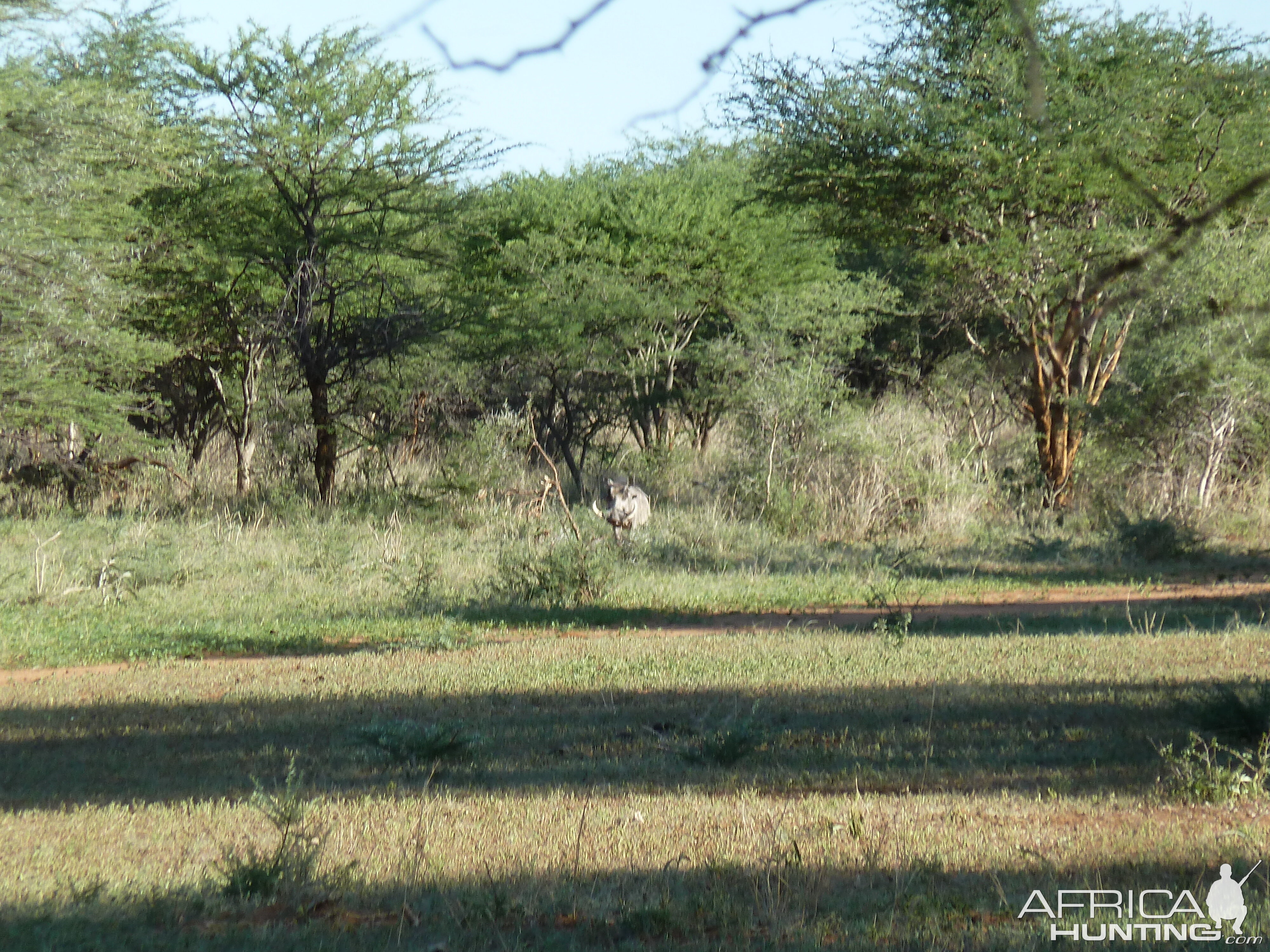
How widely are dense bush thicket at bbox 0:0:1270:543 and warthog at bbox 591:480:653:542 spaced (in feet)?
5.52

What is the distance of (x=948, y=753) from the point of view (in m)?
5.73

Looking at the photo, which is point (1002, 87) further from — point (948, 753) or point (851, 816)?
point (851, 816)

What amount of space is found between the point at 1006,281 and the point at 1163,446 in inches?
129

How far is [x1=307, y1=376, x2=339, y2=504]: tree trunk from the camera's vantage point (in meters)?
18.1

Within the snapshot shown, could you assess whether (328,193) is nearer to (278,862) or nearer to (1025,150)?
(1025,150)

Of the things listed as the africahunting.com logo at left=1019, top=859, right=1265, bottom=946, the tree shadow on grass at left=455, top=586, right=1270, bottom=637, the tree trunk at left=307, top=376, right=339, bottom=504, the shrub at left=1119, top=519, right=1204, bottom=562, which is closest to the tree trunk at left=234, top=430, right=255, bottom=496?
the tree trunk at left=307, top=376, right=339, bottom=504

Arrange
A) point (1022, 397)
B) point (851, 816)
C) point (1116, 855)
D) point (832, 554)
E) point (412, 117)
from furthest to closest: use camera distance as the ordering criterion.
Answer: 1. point (1022, 397)
2. point (412, 117)
3. point (832, 554)
4. point (851, 816)
5. point (1116, 855)

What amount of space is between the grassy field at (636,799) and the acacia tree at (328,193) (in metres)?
10.1

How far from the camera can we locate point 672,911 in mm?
3650

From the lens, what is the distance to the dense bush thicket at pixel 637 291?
603 inches

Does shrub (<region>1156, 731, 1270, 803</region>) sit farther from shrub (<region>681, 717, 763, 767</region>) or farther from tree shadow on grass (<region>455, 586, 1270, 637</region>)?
tree shadow on grass (<region>455, 586, 1270, 637</region>)

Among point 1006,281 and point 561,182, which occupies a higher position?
point 561,182

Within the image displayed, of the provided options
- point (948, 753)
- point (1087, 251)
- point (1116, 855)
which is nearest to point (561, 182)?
point (1087, 251)

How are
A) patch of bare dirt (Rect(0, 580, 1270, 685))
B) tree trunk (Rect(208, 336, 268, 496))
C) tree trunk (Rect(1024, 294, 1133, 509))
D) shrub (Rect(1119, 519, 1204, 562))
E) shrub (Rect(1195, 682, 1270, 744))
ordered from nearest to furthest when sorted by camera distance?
shrub (Rect(1195, 682, 1270, 744))
patch of bare dirt (Rect(0, 580, 1270, 685))
shrub (Rect(1119, 519, 1204, 562))
tree trunk (Rect(1024, 294, 1133, 509))
tree trunk (Rect(208, 336, 268, 496))
